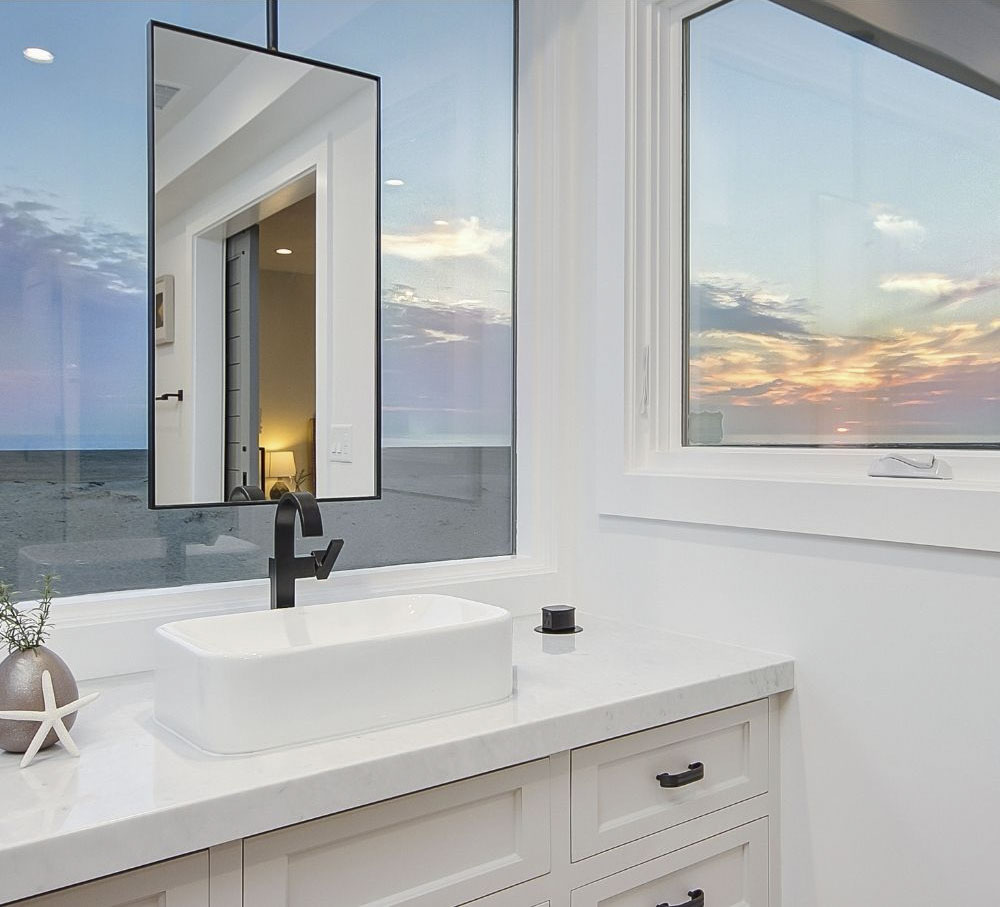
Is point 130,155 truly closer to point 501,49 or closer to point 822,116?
point 501,49

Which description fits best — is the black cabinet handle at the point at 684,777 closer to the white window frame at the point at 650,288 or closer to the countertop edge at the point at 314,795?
the countertop edge at the point at 314,795

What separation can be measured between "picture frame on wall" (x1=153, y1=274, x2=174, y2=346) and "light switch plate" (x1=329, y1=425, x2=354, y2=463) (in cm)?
34

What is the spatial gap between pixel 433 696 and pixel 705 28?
1365mm

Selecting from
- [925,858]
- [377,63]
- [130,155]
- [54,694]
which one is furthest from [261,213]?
[925,858]

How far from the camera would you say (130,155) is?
1497mm

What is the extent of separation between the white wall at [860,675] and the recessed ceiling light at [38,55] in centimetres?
101

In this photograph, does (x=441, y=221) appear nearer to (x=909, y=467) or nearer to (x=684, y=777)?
(x=909, y=467)

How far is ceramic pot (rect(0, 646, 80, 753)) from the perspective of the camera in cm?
106

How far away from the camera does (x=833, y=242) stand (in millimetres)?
1560

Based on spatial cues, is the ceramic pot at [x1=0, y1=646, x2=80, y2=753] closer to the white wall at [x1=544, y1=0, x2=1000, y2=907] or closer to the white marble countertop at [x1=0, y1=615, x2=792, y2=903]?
the white marble countertop at [x1=0, y1=615, x2=792, y2=903]

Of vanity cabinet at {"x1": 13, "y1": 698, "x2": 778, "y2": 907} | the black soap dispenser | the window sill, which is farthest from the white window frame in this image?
vanity cabinet at {"x1": 13, "y1": 698, "x2": 778, "y2": 907}

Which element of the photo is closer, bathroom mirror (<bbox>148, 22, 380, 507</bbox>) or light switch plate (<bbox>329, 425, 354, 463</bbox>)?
bathroom mirror (<bbox>148, 22, 380, 507</bbox>)

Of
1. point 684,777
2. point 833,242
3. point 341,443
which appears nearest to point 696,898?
point 684,777

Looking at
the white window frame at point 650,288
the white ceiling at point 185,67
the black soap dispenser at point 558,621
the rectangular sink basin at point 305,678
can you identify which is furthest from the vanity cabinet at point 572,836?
Answer: the white ceiling at point 185,67
